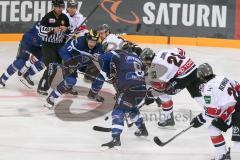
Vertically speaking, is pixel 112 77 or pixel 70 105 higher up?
pixel 112 77

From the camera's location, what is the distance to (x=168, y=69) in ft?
23.1

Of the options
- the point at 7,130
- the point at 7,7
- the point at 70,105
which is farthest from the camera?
the point at 7,7

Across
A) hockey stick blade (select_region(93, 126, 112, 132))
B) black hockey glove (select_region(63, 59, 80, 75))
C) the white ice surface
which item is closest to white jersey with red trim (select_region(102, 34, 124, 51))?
black hockey glove (select_region(63, 59, 80, 75))

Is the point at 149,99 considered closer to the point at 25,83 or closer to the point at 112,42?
the point at 112,42

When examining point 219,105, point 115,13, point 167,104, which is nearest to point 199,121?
point 219,105

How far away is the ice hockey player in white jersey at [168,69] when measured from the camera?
7008 mm

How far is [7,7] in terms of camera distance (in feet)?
38.7

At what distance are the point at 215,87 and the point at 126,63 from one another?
45.9 inches

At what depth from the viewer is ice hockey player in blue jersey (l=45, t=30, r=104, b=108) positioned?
809cm

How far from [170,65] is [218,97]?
125 centimetres

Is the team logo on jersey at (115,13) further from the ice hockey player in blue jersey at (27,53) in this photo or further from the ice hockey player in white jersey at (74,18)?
the ice hockey player in blue jersey at (27,53)

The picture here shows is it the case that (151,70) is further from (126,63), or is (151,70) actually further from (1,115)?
(1,115)

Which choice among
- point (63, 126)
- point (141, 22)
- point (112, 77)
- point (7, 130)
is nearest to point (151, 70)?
point (112, 77)

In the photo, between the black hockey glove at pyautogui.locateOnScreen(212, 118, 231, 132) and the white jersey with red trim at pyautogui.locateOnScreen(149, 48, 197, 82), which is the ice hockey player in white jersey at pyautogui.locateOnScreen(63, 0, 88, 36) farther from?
the black hockey glove at pyautogui.locateOnScreen(212, 118, 231, 132)
